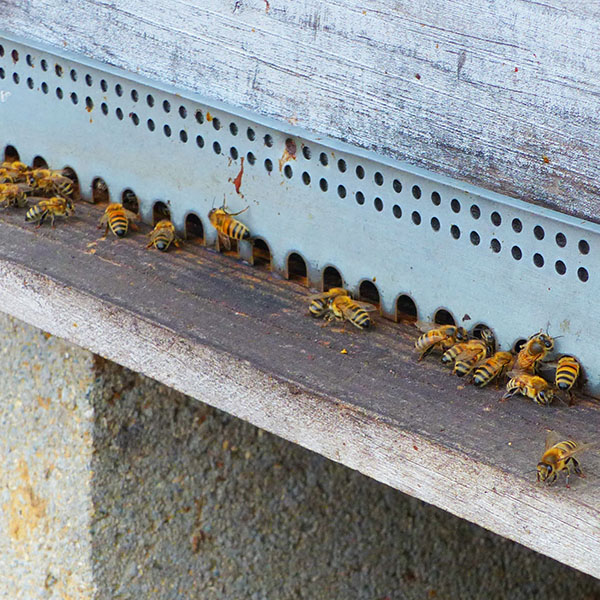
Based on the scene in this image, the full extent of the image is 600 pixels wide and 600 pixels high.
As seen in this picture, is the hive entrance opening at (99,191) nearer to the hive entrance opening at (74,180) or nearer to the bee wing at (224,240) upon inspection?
the hive entrance opening at (74,180)

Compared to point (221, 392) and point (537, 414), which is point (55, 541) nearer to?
point (221, 392)

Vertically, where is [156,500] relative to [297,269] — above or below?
below

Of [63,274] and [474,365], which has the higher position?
[474,365]

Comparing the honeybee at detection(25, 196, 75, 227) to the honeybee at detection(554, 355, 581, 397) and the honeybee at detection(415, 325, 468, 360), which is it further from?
the honeybee at detection(554, 355, 581, 397)

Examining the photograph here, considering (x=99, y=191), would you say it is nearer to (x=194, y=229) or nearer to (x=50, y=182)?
(x=50, y=182)

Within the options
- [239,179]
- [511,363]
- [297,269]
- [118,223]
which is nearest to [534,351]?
[511,363]

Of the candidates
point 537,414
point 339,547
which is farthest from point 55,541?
point 537,414
